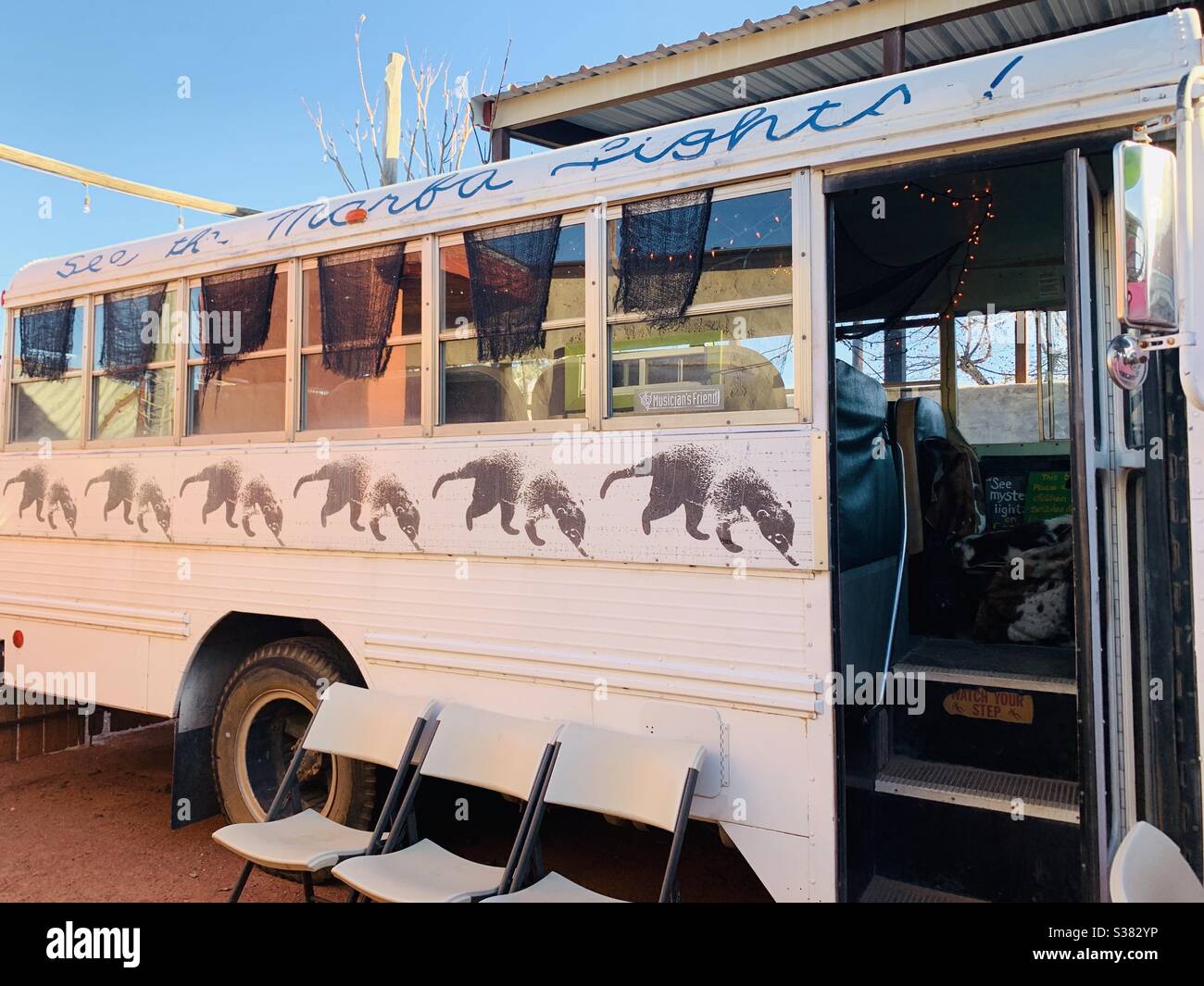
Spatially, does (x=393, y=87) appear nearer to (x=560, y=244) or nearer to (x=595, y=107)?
(x=595, y=107)

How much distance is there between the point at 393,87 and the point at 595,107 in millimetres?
7171

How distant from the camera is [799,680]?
2.64 metres

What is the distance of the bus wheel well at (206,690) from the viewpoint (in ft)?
13.0

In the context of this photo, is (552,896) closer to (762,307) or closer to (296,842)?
(296,842)

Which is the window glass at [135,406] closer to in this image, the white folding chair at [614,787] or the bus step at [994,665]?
the white folding chair at [614,787]

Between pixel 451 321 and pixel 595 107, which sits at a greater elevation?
pixel 595 107

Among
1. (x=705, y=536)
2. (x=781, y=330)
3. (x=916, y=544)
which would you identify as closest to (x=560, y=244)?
(x=781, y=330)

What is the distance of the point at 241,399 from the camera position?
3969mm

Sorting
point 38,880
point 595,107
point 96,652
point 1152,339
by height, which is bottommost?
point 38,880

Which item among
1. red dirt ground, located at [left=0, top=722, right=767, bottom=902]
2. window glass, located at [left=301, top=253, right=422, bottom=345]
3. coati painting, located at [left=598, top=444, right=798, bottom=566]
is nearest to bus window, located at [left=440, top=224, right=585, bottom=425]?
window glass, located at [left=301, top=253, right=422, bottom=345]

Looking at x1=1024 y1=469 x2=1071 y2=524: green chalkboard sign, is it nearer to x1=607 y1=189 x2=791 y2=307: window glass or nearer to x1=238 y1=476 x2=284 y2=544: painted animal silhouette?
x1=607 y1=189 x2=791 y2=307: window glass

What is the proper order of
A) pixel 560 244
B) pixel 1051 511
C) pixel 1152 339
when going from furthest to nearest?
1. pixel 1051 511
2. pixel 560 244
3. pixel 1152 339

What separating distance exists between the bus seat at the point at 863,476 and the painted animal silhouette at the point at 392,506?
1560mm

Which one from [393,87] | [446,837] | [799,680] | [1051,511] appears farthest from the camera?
[393,87]
